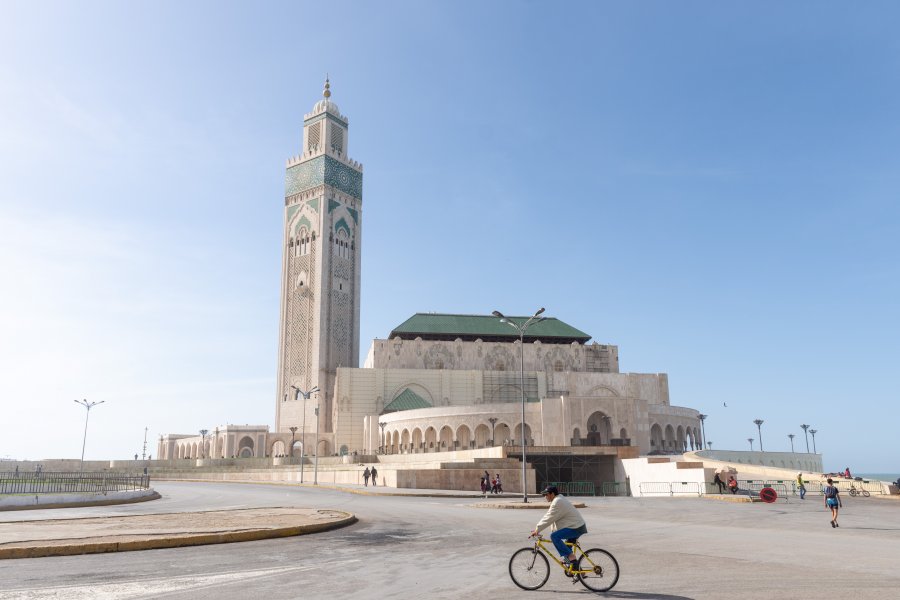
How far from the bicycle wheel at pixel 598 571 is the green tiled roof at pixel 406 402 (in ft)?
219

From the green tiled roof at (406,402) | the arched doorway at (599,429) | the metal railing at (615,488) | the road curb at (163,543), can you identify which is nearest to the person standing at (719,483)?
the metal railing at (615,488)

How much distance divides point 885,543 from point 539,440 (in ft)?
152

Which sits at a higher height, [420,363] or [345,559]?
[420,363]

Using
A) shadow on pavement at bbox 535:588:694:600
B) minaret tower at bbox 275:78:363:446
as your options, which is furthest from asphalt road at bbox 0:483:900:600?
minaret tower at bbox 275:78:363:446

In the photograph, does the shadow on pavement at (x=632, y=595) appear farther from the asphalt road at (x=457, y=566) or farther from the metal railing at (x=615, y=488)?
the metal railing at (x=615, y=488)

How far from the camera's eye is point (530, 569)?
358 inches

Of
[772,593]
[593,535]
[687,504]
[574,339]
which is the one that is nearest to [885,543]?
[593,535]

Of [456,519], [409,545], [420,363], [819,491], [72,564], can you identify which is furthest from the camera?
[420,363]

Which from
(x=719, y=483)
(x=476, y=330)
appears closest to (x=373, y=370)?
(x=476, y=330)

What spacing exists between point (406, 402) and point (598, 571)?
224 ft

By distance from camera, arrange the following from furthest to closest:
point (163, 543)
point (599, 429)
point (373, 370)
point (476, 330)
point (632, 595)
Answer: point (476, 330), point (373, 370), point (599, 429), point (163, 543), point (632, 595)

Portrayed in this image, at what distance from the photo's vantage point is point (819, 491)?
38.4 m

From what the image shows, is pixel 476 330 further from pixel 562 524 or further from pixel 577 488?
pixel 562 524

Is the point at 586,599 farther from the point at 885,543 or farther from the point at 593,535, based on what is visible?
the point at 885,543
